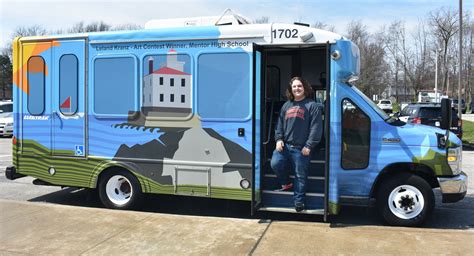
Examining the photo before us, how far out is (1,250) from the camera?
5039 mm

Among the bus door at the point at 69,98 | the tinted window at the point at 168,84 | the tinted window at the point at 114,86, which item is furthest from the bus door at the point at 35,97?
the tinted window at the point at 168,84

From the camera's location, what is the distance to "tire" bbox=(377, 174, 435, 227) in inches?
229

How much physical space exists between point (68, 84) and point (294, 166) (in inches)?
146

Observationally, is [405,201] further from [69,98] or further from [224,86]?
[69,98]

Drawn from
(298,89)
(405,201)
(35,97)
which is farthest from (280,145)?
(35,97)

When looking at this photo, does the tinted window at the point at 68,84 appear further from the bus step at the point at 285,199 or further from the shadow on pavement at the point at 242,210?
the bus step at the point at 285,199

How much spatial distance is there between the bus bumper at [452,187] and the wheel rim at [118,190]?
4.44 meters

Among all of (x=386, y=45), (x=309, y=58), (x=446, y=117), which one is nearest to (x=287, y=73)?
(x=309, y=58)

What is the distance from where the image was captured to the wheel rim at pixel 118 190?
691 cm

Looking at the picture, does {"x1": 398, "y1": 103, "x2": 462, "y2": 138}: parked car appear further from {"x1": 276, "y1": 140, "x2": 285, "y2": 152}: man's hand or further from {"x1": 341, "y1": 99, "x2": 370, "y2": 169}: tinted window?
{"x1": 276, "y1": 140, "x2": 285, "y2": 152}: man's hand

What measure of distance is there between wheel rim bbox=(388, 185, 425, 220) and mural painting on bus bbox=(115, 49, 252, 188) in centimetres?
193

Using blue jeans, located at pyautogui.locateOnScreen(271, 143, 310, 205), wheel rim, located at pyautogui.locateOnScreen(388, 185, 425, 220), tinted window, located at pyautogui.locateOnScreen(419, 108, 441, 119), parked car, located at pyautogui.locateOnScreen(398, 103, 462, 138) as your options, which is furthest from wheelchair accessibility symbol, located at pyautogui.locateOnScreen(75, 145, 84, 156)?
tinted window, located at pyautogui.locateOnScreen(419, 108, 441, 119)

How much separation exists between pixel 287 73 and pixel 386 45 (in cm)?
5544

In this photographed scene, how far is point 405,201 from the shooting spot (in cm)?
591
